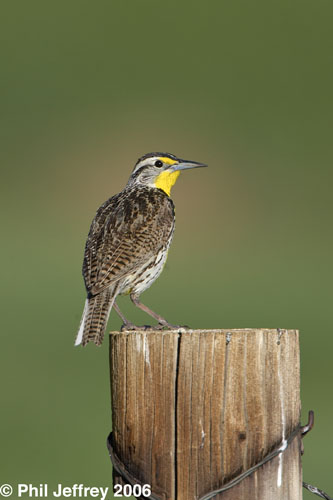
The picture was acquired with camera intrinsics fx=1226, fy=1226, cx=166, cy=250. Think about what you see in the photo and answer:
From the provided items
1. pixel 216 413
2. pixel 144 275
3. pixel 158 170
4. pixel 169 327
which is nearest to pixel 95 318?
pixel 169 327

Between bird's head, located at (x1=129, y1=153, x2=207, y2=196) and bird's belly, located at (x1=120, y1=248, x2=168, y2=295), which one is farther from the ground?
bird's head, located at (x1=129, y1=153, x2=207, y2=196)

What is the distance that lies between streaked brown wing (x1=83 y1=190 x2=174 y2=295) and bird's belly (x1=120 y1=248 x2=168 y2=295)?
1.8 inches

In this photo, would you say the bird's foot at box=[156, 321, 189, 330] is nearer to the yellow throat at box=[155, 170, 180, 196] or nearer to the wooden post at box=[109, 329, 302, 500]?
the wooden post at box=[109, 329, 302, 500]

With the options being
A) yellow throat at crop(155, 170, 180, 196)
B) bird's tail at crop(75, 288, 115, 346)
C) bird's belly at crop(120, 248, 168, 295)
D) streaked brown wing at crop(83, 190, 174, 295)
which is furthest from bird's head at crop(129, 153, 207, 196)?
bird's tail at crop(75, 288, 115, 346)

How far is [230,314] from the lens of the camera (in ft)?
48.7

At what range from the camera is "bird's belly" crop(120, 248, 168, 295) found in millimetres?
4996

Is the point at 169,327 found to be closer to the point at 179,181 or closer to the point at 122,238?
the point at 122,238

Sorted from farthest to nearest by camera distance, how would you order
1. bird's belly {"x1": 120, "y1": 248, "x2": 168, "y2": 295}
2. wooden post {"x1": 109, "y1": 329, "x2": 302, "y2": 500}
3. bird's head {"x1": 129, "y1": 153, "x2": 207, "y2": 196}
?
bird's head {"x1": 129, "y1": 153, "x2": 207, "y2": 196}, bird's belly {"x1": 120, "y1": 248, "x2": 168, "y2": 295}, wooden post {"x1": 109, "y1": 329, "x2": 302, "y2": 500}

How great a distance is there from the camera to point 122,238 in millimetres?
4910

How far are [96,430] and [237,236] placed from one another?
1550cm

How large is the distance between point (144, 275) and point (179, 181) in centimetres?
2060

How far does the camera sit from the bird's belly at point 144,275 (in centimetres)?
500

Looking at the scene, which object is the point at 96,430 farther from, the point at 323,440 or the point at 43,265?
the point at 43,265

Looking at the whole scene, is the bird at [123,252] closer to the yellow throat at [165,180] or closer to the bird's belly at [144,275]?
the bird's belly at [144,275]
